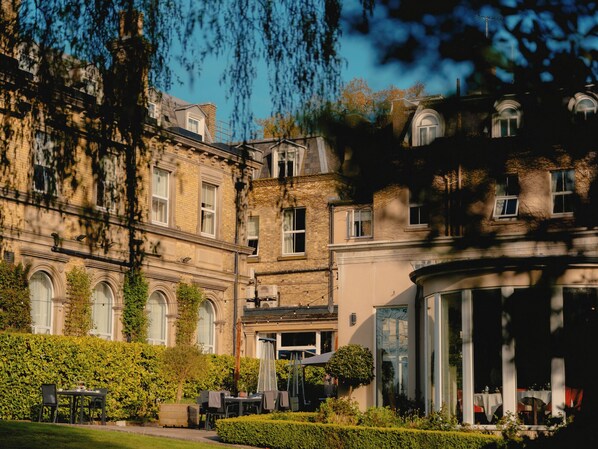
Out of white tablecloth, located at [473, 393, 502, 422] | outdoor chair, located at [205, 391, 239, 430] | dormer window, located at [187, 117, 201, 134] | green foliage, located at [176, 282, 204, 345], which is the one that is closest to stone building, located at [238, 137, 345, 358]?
dormer window, located at [187, 117, 201, 134]

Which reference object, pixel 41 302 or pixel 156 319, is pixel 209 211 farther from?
pixel 41 302

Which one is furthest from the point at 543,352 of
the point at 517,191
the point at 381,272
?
the point at 381,272

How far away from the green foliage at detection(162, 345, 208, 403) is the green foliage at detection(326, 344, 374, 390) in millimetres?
4446

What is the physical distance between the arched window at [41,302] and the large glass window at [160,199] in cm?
494

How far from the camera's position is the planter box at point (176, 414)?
88.0 feet

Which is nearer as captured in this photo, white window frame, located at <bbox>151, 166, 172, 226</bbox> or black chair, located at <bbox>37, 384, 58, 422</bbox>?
black chair, located at <bbox>37, 384, 58, 422</bbox>

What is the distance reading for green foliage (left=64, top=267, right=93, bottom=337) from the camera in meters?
29.6

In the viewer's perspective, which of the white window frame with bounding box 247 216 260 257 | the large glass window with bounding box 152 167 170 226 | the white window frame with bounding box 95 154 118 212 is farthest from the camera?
the white window frame with bounding box 247 216 260 257

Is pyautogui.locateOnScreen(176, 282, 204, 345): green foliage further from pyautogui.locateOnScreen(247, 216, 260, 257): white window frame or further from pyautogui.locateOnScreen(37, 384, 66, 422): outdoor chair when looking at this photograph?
pyautogui.locateOnScreen(37, 384, 66, 422): outdoor chair

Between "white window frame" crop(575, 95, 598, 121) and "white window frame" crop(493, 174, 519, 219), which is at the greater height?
"white window frame" crop(575, 95, 598, 121)

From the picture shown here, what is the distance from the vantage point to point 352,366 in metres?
26.3

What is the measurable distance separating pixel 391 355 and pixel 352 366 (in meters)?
Answer: 1.26

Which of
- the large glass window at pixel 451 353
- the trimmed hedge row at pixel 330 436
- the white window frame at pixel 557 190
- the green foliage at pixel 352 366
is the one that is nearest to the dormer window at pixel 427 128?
the white window frame at pixel 557 190

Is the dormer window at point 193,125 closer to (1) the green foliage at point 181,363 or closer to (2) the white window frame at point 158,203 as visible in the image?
(2) the white window frame at point 158,203
